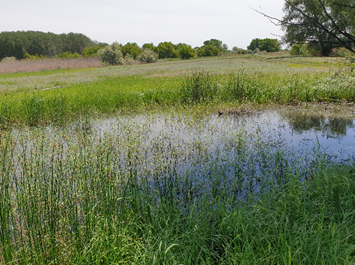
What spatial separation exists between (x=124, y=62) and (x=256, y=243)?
5463 centimetres

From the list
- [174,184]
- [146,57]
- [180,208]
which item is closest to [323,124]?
[174,184]

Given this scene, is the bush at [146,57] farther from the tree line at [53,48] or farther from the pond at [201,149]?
the pond at [201,149]

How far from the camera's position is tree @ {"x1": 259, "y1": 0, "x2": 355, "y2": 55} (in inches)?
138

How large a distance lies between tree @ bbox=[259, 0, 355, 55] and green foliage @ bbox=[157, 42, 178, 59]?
80.3 meters

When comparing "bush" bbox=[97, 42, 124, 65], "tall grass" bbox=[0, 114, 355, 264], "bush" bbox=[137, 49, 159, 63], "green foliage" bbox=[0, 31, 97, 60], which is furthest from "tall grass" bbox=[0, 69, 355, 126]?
"green foliage" bbox=[0, 31, 97, 60]

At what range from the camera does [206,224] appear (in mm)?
3213

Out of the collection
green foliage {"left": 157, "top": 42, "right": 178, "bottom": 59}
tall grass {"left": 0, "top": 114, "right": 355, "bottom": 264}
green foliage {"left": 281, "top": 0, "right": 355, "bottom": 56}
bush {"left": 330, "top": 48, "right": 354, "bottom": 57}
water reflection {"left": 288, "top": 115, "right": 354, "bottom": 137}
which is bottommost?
tall grass {"left": 0, "top": 114, "right": 355, "bottom": 264}

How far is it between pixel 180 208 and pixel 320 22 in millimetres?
3442

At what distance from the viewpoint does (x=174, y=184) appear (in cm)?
457

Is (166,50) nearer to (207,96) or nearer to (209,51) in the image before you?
(209,51)

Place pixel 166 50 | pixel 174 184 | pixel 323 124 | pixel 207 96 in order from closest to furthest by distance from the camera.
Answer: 1. pixel 174 184
2. pixel 323 124
3. pixel 207 96
4. pixel 166 50

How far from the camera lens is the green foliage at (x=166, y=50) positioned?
8200 cm

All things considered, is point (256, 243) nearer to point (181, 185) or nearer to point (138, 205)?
point (138, 205)

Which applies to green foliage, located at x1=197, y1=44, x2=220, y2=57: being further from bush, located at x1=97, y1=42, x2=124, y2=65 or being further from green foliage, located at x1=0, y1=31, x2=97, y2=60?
green foliage, located at x1=0, y1=31, x2=97, y2=60
